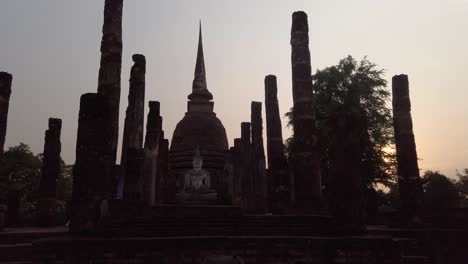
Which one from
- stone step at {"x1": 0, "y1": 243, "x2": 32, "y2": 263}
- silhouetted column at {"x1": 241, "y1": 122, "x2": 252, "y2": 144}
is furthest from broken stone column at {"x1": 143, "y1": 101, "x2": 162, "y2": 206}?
stone step at {"x1": 0, "y1": 243, "x2": 32, "y2": 263}

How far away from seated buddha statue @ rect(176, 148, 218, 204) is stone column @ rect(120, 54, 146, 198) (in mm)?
9206

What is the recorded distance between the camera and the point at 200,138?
37875 millimetres

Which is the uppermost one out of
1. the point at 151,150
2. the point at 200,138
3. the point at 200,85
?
the point at 200,85

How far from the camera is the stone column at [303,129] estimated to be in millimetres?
13875

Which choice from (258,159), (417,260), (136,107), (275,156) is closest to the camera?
(417,260)

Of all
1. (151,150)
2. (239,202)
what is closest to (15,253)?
(151,150)

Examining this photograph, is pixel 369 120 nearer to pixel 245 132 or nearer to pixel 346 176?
pixel 245 132

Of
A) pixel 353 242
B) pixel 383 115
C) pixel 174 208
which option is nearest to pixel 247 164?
pixel 174 208

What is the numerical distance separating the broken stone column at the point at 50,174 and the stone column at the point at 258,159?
9.09 meters

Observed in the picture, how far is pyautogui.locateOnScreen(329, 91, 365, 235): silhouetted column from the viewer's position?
8922 millimetres

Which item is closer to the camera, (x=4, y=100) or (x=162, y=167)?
(x=4, y=100)

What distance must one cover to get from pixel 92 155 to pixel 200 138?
2858cm

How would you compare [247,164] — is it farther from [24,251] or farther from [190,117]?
[190,117]

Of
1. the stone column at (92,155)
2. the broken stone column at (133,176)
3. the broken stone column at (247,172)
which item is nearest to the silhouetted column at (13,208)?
the broken stone column at (133,176)
